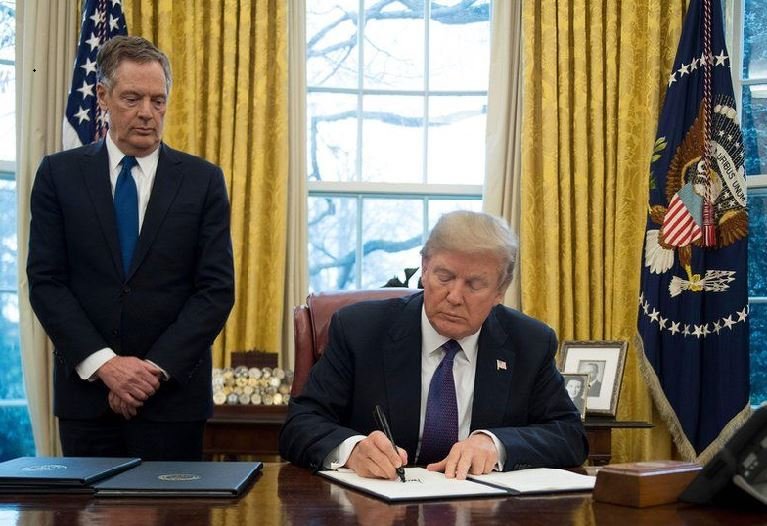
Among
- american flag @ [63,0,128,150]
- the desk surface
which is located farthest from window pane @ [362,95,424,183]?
the desk surface

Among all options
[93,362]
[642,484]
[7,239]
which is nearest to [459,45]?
[7,239]

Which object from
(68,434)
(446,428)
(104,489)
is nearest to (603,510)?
(446,428)

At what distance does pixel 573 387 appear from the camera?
3.91 meters

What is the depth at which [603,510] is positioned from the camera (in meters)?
1.58

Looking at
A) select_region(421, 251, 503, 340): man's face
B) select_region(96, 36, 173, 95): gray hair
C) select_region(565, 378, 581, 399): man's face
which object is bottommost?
select_region(565, 378, 581, 399): man's face

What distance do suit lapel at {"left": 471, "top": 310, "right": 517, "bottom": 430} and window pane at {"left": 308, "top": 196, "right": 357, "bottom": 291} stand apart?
2592mm

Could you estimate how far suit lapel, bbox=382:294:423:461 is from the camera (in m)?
2.23

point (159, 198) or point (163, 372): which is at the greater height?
point (159, 198)

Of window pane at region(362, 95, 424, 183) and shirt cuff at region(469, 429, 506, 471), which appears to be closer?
shirt cuff at region(469, 429, 506, 471)

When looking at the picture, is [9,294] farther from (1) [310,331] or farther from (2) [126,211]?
(1) [310,331]

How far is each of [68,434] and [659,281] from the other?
9.26ft

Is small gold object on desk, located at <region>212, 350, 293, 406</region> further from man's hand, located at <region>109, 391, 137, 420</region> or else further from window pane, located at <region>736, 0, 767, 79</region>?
window pane, located at <region>736, 0, 767, 79</region>

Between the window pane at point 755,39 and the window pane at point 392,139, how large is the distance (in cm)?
167

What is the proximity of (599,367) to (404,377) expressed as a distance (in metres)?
2.05
